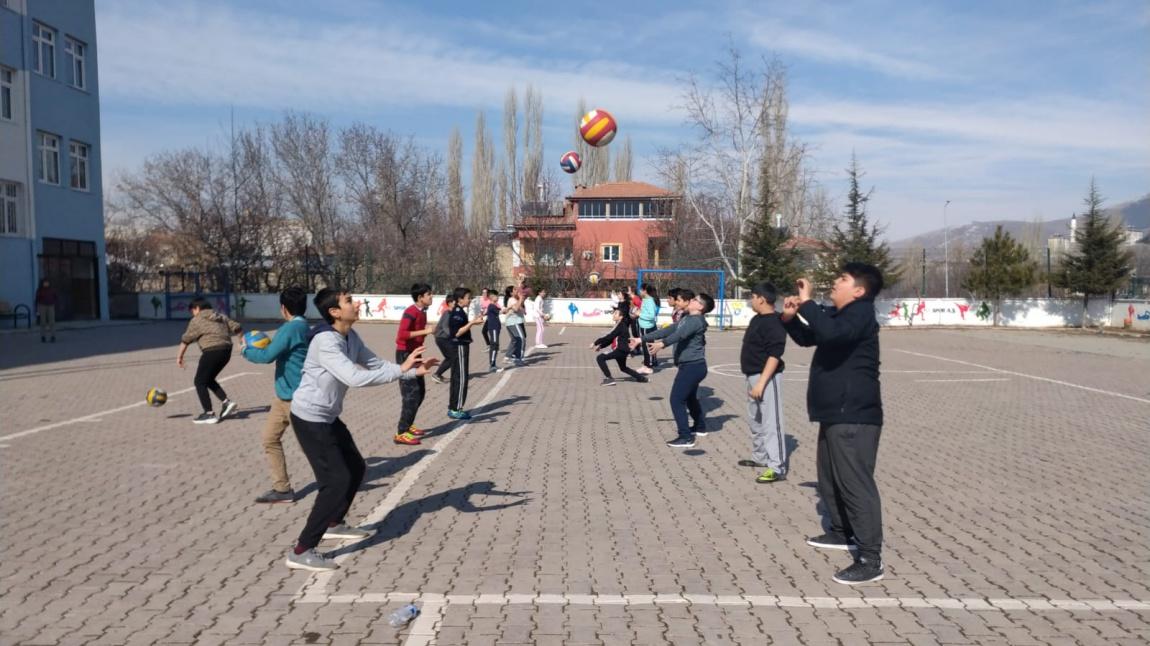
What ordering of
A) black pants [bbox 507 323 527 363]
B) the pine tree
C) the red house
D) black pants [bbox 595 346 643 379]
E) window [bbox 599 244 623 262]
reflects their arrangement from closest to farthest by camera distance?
1. black pants [bbox 595 346 643 379]
2. black pants [bbox 507 323 527 363]
3. the pine tree
4. the red house
5. window [bbox 599 244 623 262]

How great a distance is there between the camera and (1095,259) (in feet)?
124

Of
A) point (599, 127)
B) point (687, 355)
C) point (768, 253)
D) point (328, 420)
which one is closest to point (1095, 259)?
point (768, 253)

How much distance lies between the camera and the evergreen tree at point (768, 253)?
38.1 m

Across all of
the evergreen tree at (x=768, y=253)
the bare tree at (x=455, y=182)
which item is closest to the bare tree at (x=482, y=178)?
the bare tree at (x=455, y=182)

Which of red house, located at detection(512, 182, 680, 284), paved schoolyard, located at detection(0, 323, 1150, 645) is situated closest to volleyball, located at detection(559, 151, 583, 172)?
red house, located at detection(512, 182, 680, 284)

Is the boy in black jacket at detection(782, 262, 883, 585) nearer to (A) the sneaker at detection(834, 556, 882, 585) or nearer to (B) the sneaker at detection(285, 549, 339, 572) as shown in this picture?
(A) the sneaker at detection(834, 556, 882, 585)

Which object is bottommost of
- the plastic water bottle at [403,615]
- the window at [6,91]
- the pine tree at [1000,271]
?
the plastic water bottle at [403,615]

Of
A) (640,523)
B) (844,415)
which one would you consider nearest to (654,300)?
(640,523)

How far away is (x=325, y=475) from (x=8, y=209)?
32.0 metres

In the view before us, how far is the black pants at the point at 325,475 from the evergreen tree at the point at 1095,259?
3990 centimetres

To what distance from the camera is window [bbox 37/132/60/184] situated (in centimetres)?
3266

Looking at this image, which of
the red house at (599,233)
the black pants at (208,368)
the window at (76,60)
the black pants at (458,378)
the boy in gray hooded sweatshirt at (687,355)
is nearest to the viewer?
the boy in gray hooded sweatshirt at (687,355)

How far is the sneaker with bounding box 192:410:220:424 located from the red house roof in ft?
167

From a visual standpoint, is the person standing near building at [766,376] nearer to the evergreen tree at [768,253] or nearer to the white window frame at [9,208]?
the evergreen tree at [768,253]
